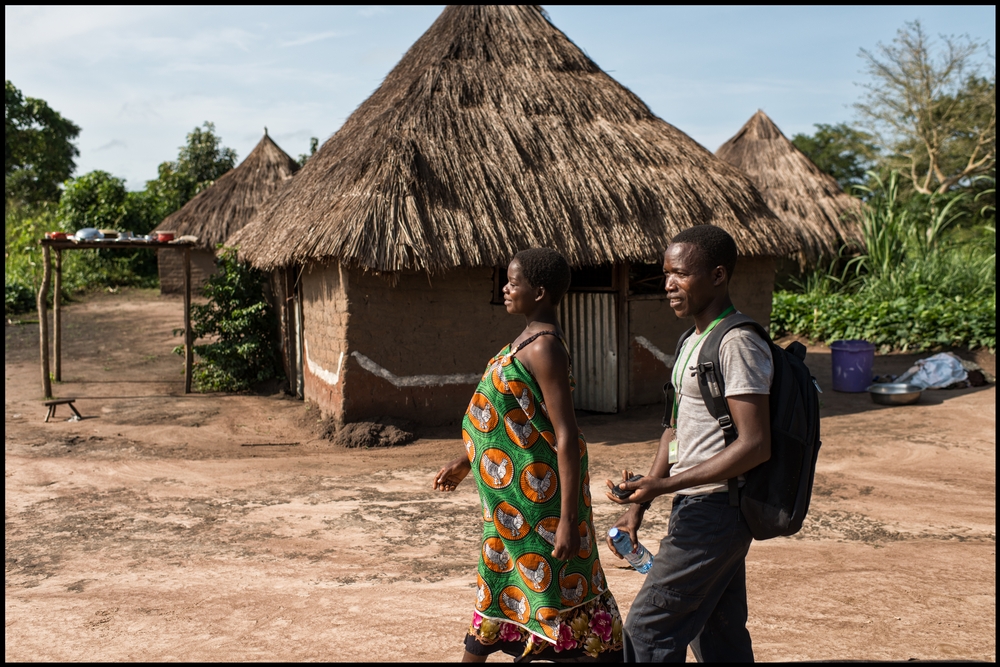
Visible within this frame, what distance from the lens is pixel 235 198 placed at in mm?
16125

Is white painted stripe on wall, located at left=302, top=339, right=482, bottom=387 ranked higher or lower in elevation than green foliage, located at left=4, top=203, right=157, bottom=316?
lower

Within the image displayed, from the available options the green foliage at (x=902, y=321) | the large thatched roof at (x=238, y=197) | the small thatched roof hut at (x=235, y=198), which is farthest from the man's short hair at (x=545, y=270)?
the large thatched roof at (x=238, y=197)

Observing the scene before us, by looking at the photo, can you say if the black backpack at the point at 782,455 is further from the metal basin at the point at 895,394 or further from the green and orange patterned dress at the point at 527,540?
the metal basin at the point at 895,394

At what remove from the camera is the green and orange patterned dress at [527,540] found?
237 cm

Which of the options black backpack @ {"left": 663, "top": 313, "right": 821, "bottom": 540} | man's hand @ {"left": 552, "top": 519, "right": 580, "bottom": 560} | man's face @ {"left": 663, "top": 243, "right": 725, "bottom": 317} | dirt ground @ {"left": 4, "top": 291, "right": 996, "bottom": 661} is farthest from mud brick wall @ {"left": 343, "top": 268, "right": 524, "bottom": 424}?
black backpack @ {"left": 663, "top": 313, "right": 821, "bottom": 540}

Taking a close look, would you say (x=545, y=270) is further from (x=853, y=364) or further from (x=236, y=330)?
(x=236, y=330)

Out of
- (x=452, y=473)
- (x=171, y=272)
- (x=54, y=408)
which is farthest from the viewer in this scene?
(x=171, y=272)

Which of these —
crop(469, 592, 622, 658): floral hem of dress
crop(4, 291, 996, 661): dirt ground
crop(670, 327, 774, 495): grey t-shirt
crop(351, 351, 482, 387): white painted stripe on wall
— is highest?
crop(670, 327, 774, 495): grey t-shirt

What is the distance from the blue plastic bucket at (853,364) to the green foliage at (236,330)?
7.27m

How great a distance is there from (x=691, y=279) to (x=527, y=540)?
3.10ft

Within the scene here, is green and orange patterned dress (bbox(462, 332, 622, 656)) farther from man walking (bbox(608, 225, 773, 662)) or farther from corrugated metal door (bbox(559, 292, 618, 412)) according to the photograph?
corrugated metal door (bbox(559, 292, 618, 412))

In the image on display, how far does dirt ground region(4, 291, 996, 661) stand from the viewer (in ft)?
10.8

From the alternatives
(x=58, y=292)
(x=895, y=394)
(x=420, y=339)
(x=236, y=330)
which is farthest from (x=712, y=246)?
(x=58, y=292)

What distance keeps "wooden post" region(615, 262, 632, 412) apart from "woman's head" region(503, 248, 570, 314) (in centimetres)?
599
